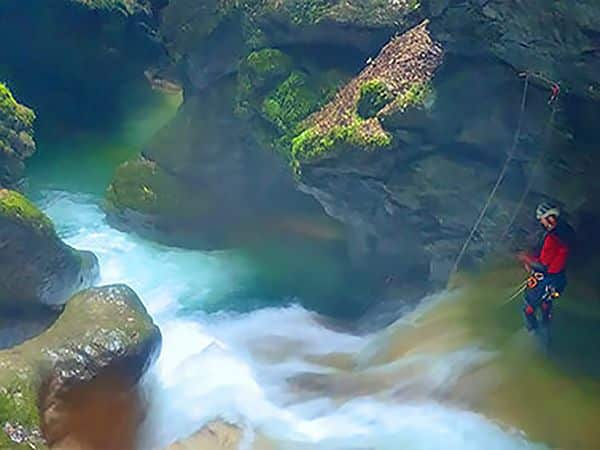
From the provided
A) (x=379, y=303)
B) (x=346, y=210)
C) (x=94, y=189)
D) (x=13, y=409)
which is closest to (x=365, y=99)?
(x=346, y=210)

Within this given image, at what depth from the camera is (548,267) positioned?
41.8 feet

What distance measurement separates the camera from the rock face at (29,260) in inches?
577

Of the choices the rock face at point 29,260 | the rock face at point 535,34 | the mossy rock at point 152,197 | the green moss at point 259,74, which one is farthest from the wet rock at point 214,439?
the mossy rock at point 152,197

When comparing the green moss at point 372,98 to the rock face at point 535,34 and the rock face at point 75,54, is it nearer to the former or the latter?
the rock face at point 535,34

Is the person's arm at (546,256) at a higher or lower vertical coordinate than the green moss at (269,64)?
lower

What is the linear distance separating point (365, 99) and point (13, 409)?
8479 mm

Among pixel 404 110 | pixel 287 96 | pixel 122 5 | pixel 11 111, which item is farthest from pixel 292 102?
pixel 122 5

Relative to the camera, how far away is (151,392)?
14.2 meters

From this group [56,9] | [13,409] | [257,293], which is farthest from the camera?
[56,9]

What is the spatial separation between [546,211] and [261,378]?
6056 mm

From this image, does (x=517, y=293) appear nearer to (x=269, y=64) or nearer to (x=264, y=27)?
(x=269, y=64)

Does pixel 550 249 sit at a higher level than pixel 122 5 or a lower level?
lower

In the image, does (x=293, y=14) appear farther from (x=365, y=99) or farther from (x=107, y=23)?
(x=107, y=23)

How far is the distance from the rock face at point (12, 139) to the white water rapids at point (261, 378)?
3.17m
